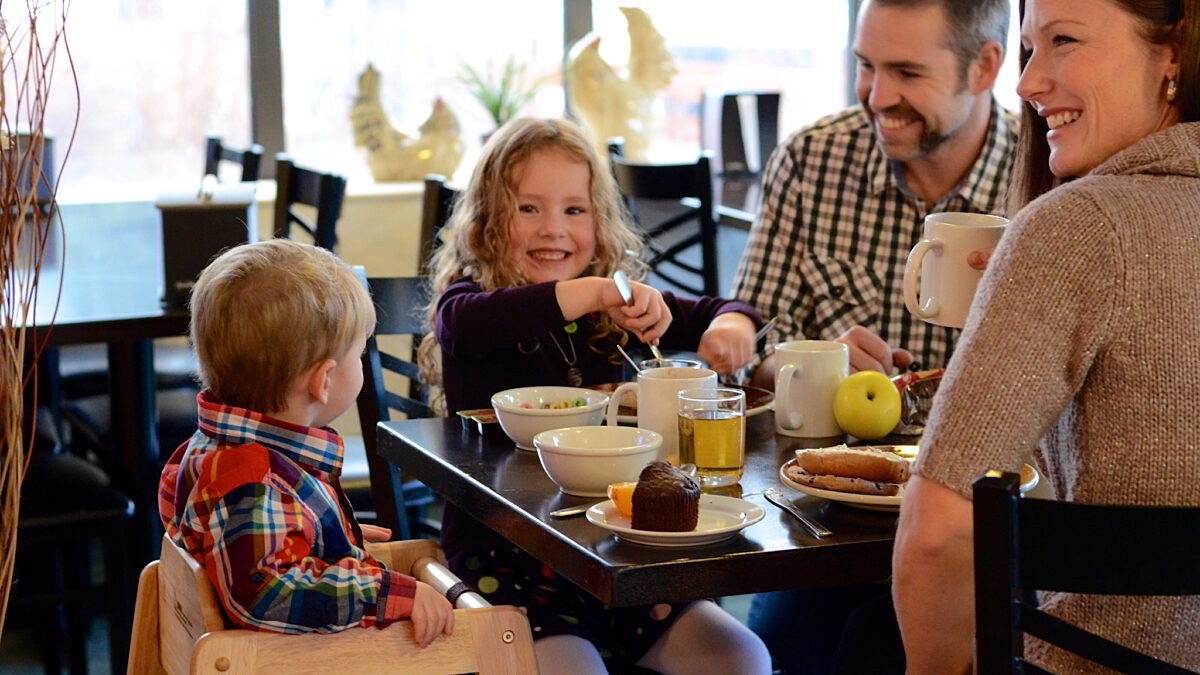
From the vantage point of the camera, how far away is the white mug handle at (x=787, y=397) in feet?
5.33

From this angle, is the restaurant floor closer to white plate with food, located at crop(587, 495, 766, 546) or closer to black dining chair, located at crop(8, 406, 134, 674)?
black dining chair, located at crop(8, 406, 134, 674)

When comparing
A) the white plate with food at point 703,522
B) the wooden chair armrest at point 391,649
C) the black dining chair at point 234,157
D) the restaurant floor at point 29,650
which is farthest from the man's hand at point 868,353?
the black dining chair at point 234,157

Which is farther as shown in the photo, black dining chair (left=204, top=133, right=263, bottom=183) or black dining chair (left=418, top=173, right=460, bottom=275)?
black dining chair (left=204, top=133, right=263, bottom=183)

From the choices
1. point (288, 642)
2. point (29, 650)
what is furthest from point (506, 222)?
point (29, 650)

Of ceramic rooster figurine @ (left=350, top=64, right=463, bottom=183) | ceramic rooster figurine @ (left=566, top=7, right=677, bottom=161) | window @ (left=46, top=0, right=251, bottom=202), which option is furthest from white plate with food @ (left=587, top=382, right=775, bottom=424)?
window @ (left=46, top=0, right=251, bottom=202)

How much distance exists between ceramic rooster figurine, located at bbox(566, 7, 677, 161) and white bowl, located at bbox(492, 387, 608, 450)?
9.22ft

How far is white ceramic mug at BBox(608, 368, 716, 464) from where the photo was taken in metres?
1.54

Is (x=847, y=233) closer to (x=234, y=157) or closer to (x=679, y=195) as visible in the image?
(x=679, y=195)

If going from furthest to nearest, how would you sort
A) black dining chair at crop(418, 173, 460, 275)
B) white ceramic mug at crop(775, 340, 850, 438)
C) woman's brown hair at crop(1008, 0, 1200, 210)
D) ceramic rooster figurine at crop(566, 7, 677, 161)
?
ceramic rooster figurine at crop(566, 7, 677, 161)
black dining chair at crop(418, 173, 460, 275)
white ceramic mug at crop(775, 340, 850, 438)
woman's brown hair at crop(1008, 0, 1200, 210)

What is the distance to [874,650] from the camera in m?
1.67

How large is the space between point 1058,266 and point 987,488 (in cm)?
21

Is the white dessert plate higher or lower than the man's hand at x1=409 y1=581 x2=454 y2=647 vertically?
higher

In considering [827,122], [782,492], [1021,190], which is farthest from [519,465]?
[827,122]

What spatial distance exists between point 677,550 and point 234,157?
115 inches
